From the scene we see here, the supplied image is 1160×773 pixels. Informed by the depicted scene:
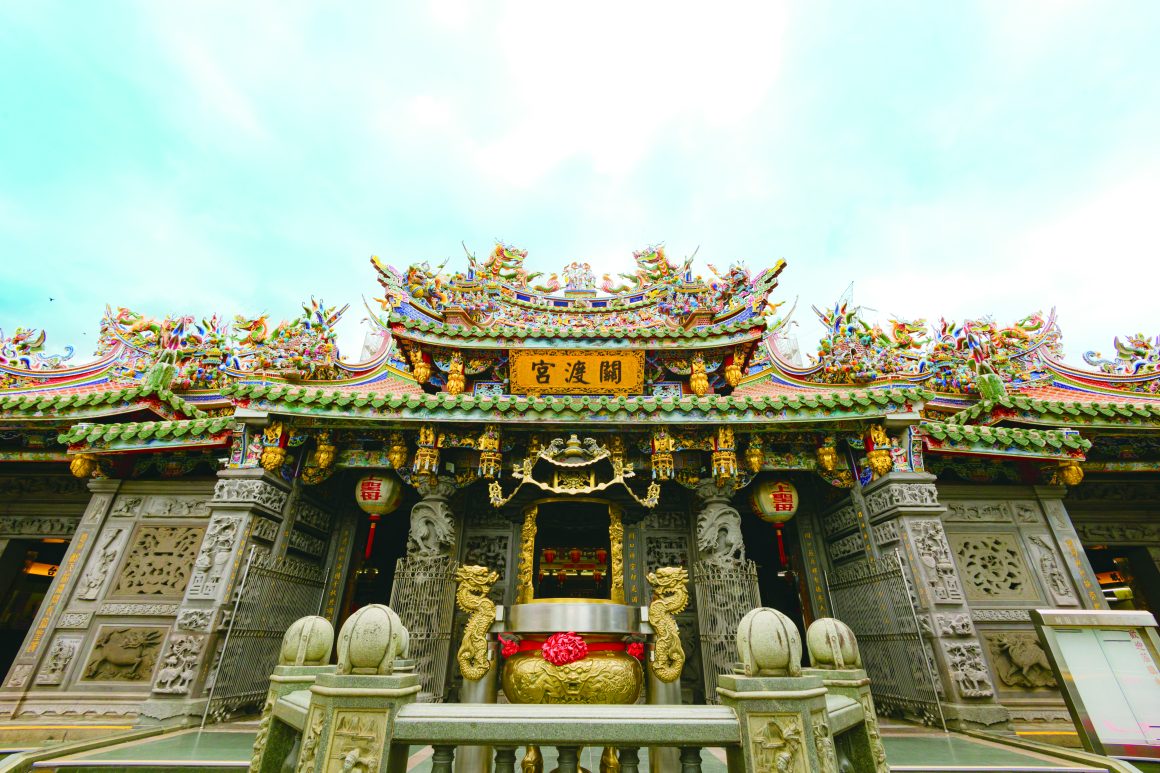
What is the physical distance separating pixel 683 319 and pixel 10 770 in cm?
1007

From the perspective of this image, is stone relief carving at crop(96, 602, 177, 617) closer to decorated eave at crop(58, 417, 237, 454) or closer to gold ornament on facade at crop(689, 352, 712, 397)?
decorated eave at crop(58, 417, 237, 454)

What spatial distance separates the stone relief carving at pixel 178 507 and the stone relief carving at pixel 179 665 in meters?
1.99

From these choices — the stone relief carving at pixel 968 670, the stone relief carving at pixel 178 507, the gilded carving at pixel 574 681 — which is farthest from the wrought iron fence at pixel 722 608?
the stone relief carving at pixel 178 507

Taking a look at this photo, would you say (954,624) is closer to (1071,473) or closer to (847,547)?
(847,547)

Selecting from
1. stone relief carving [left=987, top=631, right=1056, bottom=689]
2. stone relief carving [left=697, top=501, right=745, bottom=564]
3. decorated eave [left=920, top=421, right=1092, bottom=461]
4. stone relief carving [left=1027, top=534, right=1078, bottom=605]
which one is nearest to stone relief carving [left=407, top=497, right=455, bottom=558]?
stone relief carving [left=697, top=501, right=745, bottom=564]

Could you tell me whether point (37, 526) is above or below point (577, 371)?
below

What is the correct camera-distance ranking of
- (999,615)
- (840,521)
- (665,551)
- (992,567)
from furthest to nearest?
1. (665,551)
2. (840,521)
3. (992,567)
4. (999,615)

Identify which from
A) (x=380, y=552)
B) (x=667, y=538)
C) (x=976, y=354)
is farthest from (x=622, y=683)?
(x=976, y=354)

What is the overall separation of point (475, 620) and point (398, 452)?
10.1ft

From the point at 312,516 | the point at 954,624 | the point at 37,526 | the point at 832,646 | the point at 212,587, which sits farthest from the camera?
the point at 37,526

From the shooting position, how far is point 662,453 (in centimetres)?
723

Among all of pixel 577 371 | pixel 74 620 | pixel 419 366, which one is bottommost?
pixel 74 620

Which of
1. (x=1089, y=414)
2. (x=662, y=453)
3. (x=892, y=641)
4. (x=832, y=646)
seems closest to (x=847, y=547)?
(x=892, y=641)

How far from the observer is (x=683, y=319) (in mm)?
10109
